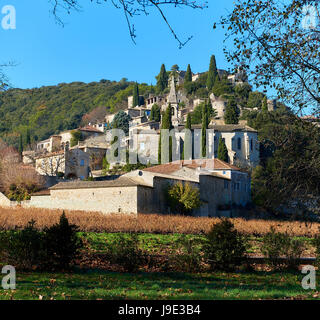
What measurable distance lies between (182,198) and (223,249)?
2564 cm

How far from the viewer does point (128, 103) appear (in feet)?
438

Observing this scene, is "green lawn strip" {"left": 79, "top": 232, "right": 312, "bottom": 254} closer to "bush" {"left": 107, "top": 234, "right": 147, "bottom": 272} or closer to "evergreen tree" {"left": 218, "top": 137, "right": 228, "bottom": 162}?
"bush" {"left": 107, "top": 234, "right": 147, "bottom": 272}

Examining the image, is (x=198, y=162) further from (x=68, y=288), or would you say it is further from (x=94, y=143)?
(x=68, y=288)

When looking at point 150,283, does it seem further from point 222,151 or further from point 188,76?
point 188,76

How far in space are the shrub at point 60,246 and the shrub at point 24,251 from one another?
0.81 ft

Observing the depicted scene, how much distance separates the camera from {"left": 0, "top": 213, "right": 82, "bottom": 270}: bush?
14.2 meters

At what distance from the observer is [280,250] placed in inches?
698

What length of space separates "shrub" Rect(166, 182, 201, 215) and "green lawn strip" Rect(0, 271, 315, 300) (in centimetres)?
2582

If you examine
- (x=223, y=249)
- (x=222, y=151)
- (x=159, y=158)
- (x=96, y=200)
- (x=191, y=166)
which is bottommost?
(x=223, y=249)

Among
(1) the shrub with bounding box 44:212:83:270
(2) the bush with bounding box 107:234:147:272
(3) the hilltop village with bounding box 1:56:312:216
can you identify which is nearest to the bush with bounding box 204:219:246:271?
(2) the bush with bounding box 107:234:147:272

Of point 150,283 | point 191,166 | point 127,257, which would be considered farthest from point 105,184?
point 150,283

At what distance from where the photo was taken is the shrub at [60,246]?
14.6 meters

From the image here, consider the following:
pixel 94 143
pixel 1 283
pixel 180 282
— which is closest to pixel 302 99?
pixel 180 282
